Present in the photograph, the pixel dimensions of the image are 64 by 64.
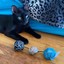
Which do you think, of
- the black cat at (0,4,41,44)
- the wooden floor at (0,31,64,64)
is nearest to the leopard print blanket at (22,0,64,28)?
the black cat at (0,4,41,44)

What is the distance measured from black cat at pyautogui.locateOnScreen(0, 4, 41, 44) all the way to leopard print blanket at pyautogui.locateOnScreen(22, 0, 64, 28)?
11cm

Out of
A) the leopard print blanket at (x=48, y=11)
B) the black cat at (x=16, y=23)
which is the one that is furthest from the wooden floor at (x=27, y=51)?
the leopard print blanket at (x=48, y=11)

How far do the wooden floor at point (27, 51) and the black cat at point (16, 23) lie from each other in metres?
0.08

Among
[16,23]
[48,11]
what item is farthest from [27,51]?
[48,11]

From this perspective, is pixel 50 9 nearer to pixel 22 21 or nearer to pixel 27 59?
pixel 22 21

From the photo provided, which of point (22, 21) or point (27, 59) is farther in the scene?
point (22, 21)

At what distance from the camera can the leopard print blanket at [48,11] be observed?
914mm

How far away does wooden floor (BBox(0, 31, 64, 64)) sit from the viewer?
2.50ft

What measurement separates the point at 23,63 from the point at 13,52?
17 cm

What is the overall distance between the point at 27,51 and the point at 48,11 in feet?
1.77

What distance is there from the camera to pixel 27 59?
0.78 m

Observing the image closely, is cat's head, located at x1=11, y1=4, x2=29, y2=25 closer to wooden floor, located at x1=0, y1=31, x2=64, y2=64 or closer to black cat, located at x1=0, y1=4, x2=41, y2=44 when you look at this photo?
black cat, located at x1=0, y1=4, x2=41, y2=44

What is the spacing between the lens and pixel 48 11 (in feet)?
3.15

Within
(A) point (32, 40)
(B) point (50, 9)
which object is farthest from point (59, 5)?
(A) point (32, 40)
